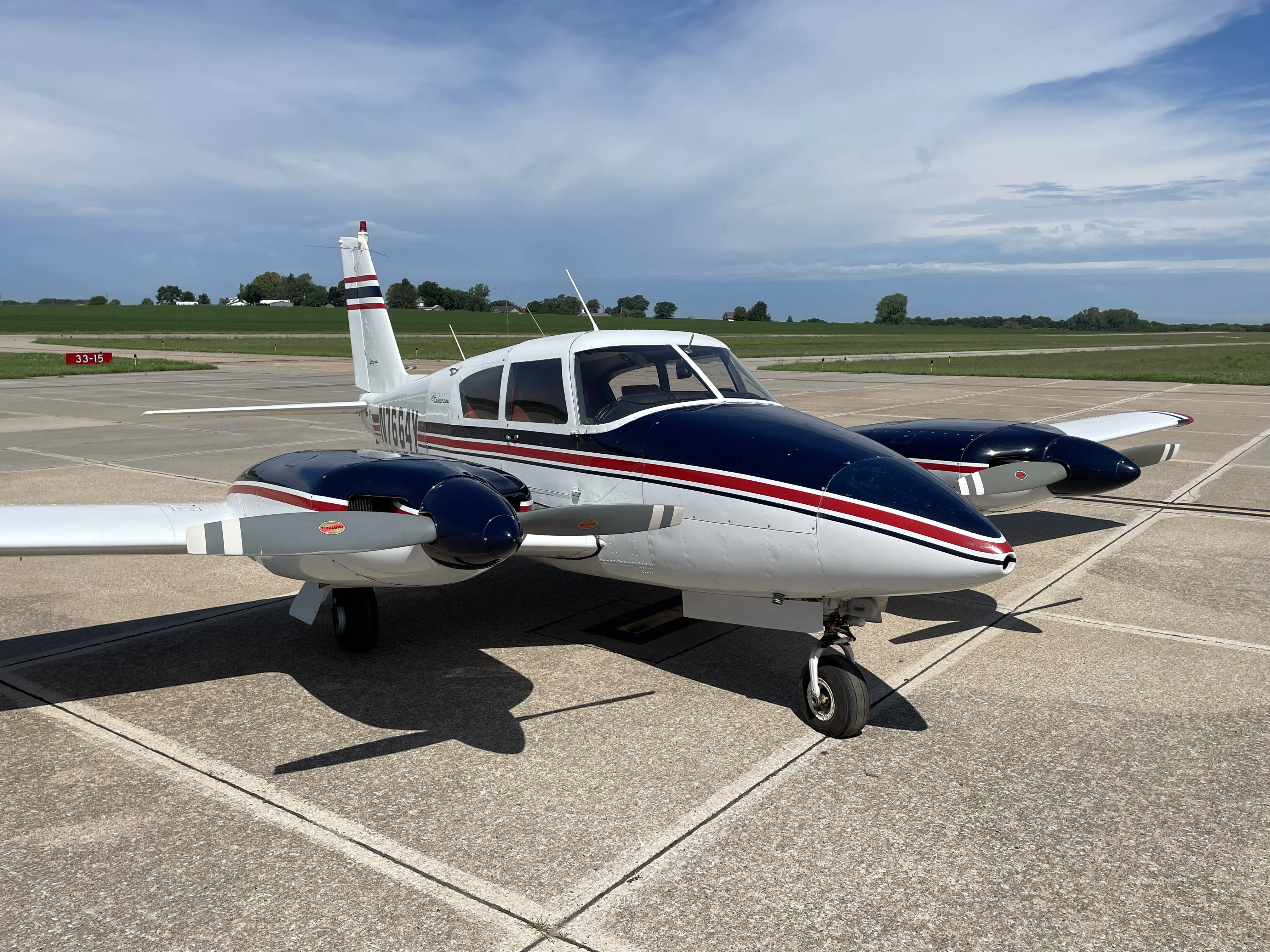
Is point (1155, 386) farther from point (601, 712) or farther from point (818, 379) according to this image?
point (601, 712)

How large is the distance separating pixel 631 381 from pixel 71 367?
44.2 meters

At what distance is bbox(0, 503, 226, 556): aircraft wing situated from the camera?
520 cm

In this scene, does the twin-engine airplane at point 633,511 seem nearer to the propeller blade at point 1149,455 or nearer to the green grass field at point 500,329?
the propeller blade at point 1149,455

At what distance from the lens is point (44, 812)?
14.9 ft

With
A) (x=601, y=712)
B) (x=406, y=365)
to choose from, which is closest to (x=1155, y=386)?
(x=406, y=365)

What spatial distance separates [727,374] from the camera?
6770mm

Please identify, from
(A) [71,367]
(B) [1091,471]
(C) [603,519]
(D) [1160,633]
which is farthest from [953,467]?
(A) [71,367]

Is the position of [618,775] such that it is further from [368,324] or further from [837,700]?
[368,324]

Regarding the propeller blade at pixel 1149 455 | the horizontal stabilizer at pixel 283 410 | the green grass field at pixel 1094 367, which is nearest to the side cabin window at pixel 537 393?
the horizontal stabilizer at pixel 283 410

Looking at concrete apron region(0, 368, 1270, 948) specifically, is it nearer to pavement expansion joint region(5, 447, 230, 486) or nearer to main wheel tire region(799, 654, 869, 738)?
main wheel tire region(799, 654, 869, 738)

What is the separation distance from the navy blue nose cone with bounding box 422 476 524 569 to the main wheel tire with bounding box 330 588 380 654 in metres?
1.74

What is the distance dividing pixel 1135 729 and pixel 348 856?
15.3 ft

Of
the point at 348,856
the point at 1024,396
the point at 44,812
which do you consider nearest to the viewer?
the point at 348,856

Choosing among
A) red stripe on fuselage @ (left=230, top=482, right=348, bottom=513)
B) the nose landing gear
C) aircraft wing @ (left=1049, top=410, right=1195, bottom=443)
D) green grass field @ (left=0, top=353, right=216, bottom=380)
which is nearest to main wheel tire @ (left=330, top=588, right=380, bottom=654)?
red stripe on fuselage @ (left=230, top=482, right=348, bottom=513)
